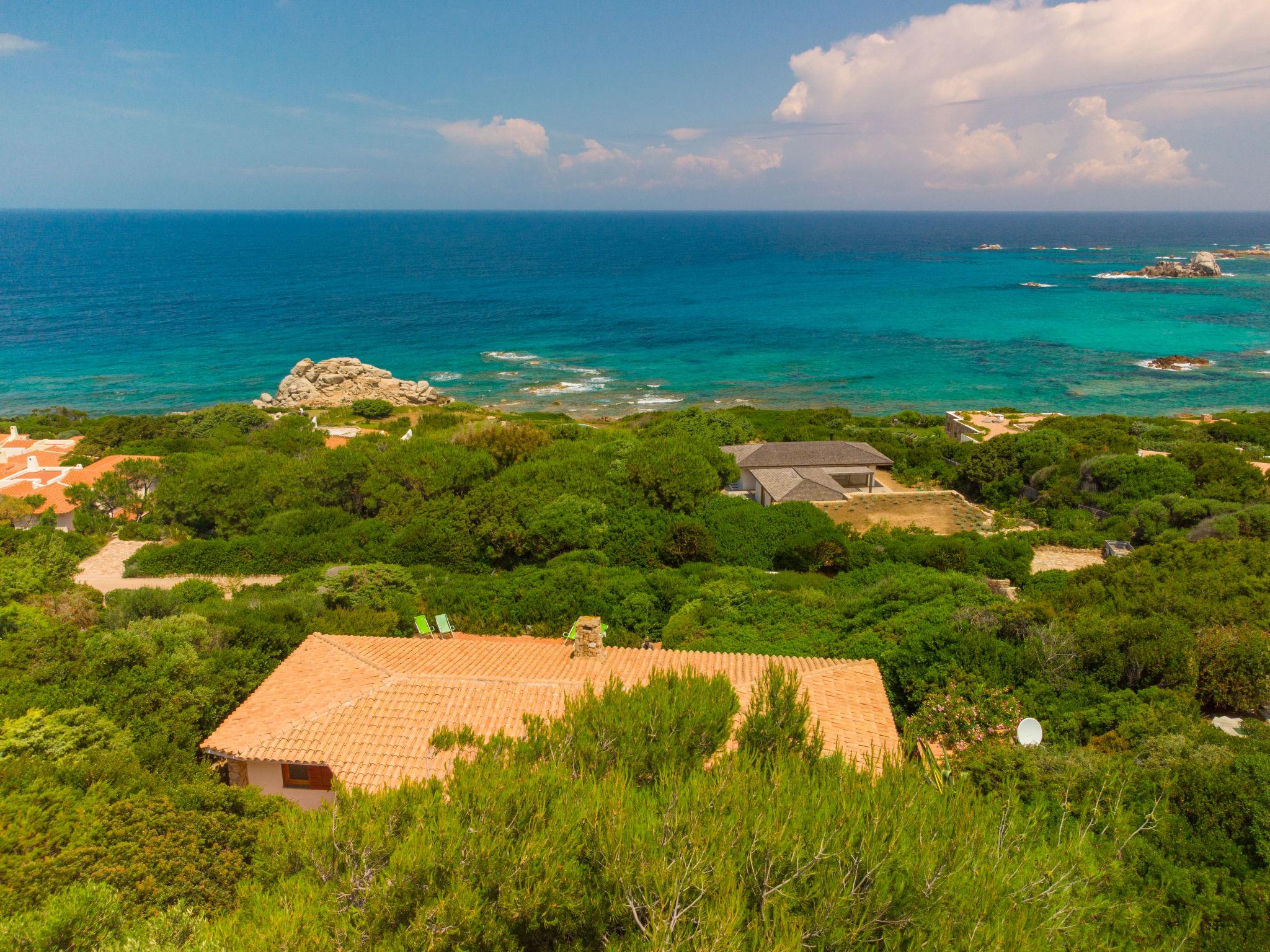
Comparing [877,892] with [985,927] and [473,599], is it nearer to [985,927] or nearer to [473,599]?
[985,927]

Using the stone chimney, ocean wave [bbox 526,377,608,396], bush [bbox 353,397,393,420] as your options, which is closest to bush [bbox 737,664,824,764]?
the stone chimney

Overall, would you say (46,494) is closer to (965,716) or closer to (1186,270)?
(965,716)

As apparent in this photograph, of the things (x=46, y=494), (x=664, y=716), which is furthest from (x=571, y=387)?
(x=664, y=716)

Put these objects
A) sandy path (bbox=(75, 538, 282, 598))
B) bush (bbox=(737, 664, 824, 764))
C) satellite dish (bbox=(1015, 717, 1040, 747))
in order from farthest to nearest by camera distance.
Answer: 1. sandy path (bbox=(75, 538, 282, 598))
2. satellite dish (bbox=(1015, 717, 1040, 747))
3. bush (bbox=(737, 664, 824, 764))

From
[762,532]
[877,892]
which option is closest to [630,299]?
[762,532]

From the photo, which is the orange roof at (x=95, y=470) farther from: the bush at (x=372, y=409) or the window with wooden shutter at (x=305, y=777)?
the window with wooden shutter at (x=305, y=777)

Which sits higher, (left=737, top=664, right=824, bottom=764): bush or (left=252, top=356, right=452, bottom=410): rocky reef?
(left=737, top=664, right=824, bottom=764): bush

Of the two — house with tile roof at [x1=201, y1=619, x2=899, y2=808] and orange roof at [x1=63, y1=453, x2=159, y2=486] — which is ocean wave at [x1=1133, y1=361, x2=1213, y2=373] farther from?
orange roof at [x1=63, y1=453, x2=159, y2=486]
